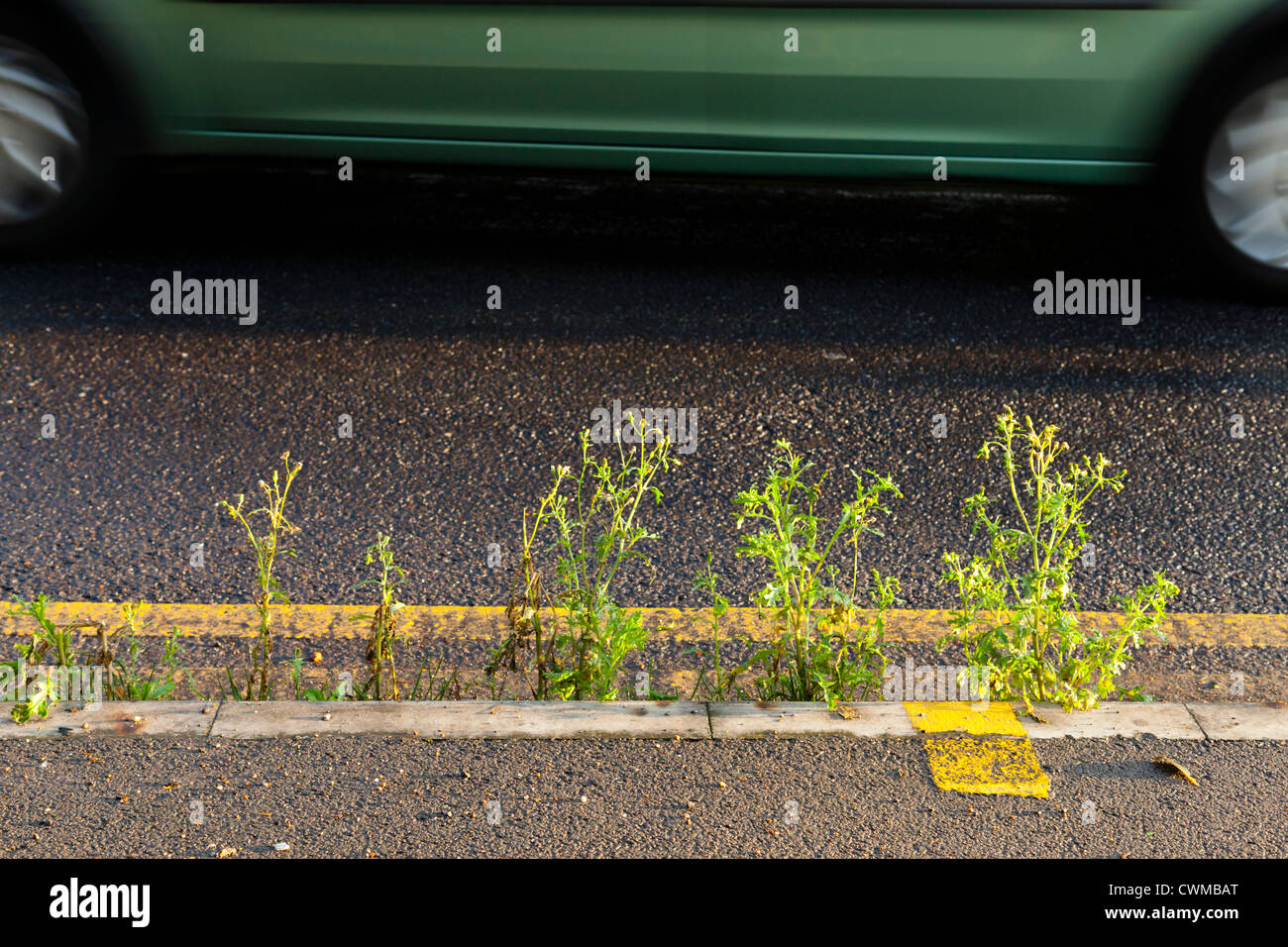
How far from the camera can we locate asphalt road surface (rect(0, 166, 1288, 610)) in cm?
369

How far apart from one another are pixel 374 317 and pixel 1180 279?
9.92 feet

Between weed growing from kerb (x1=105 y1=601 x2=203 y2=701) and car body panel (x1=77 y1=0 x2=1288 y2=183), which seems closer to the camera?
weed growing from kerb (x1=105 y1=601 x2=203 y2=701)

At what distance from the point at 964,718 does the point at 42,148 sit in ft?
13.6

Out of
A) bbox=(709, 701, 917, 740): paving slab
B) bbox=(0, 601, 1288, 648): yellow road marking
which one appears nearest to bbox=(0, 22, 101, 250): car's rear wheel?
bbox=(0, 601, 1288, 648): yellow road marking

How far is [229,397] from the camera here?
439 centimetres

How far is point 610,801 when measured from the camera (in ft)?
8.05

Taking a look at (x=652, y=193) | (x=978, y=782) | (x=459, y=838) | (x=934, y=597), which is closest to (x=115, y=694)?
(x=459, y=838)

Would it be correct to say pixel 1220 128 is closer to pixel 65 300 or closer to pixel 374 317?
pixel 374 317

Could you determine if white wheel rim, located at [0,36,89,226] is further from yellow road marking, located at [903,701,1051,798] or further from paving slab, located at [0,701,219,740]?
yellow road marking, located at [903,701,1051,798]

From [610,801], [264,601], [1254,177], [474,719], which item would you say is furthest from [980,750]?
[1254,177]

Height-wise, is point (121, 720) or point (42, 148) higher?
point (42, 148)

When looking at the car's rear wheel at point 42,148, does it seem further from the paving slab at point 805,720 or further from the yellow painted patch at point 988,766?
the yellow painted patch at point 988,766

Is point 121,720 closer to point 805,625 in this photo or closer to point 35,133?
point 805,625

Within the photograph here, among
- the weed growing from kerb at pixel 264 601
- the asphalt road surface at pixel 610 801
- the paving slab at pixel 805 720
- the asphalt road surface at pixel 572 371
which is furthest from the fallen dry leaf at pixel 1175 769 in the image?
the weed growing from kerb at pixel 264 601
